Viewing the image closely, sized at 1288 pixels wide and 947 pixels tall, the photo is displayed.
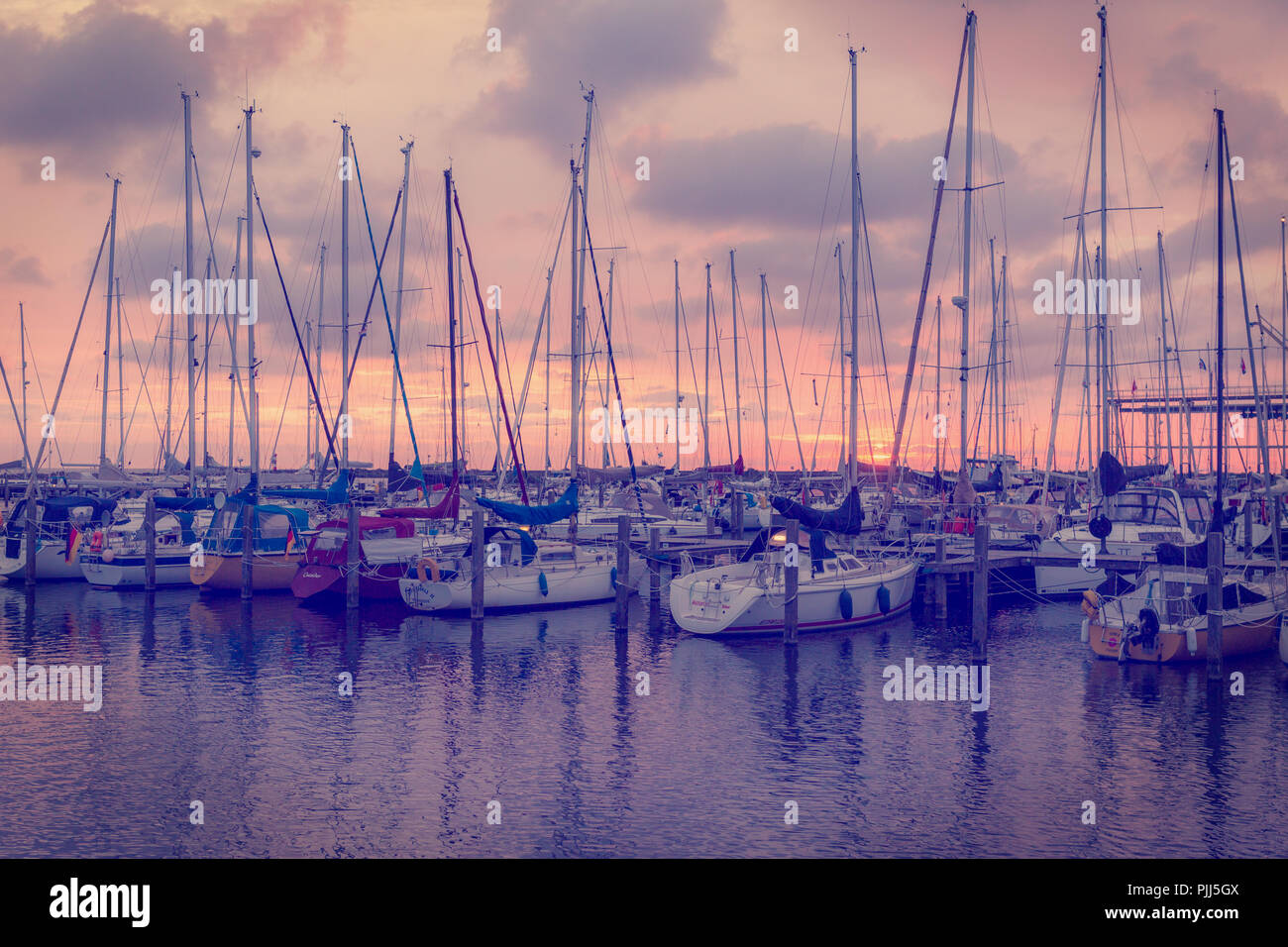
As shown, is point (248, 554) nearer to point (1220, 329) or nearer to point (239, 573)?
point (239, 573)

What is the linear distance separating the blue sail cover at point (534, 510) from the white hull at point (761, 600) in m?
6.33

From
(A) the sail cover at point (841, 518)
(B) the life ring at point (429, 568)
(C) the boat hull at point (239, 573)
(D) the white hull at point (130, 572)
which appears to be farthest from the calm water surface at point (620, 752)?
(D) the white hull at point (130, 572)

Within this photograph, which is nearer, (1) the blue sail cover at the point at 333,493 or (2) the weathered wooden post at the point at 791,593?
(2) the weathered wooden post at the point at 791,593

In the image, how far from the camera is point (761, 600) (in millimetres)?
27000

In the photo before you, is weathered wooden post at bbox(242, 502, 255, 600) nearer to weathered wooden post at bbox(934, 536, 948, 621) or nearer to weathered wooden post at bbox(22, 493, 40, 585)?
weathered wooden post at bbox(22, 493, 40, 585)

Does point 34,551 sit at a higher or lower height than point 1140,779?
higher

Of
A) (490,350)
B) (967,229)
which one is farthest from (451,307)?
(967,229)

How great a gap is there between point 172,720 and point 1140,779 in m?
17.0

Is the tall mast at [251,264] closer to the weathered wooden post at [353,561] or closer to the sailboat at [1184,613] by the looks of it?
the weathered wooden post at [353,561]

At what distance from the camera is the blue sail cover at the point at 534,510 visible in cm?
3191
